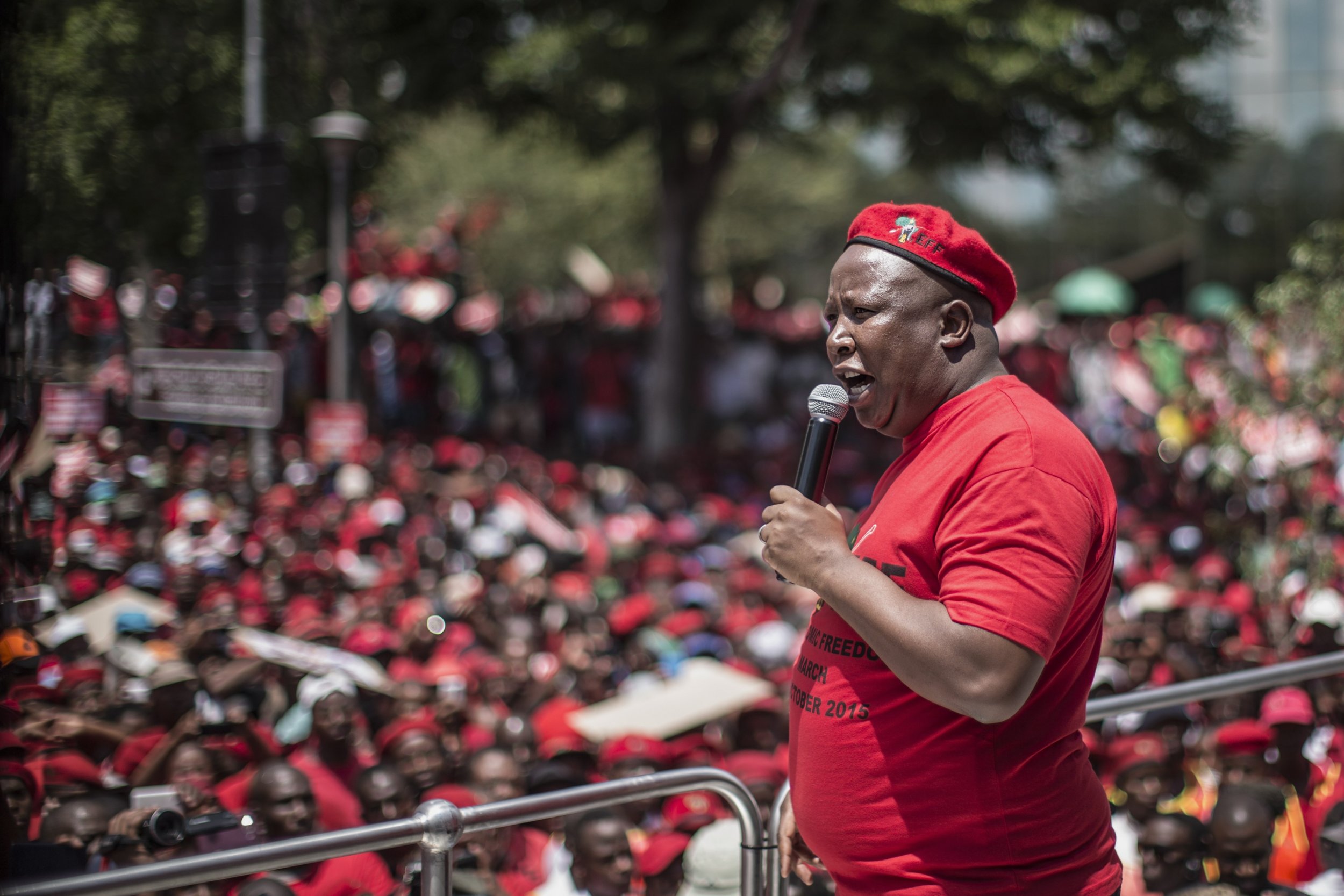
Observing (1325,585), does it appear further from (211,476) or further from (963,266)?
(211,476)

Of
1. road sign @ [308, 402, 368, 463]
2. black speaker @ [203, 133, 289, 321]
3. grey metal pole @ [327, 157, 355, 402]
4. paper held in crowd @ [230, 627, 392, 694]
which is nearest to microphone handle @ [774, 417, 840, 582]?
paper held in crowd @ [230, 627, 392, 694]

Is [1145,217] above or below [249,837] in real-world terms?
above

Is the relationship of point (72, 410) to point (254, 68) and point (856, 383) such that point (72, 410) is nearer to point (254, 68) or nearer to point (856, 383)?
point (254, 68)

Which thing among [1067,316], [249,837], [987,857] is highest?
[1067,316]

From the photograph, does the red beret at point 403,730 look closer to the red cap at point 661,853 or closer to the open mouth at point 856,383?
the red cap at point 661,853

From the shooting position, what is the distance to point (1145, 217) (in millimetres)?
30453

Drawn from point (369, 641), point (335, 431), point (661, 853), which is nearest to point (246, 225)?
point (335, 431)

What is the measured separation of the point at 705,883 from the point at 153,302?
7.47 meters

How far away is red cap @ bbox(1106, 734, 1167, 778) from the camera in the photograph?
4898mm

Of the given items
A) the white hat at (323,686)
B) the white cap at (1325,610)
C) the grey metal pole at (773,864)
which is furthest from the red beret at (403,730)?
the white cap at (1325,610)

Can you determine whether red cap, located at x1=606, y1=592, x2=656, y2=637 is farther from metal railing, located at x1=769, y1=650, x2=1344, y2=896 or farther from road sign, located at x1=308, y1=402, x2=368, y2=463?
metal railing, located at x1=769, y1=650, x2=1344, y2=896

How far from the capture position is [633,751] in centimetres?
511

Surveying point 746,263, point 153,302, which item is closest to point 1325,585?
point 153,302

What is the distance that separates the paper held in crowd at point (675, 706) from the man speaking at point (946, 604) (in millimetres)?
3509
